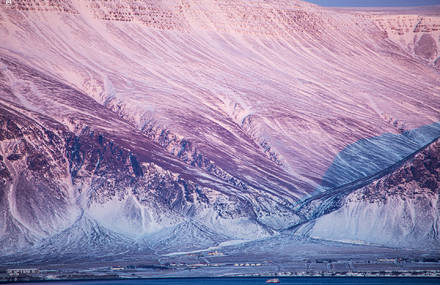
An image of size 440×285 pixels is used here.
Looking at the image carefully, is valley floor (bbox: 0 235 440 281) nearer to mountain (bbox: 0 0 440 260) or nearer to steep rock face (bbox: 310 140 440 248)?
steep rock face (bbox: 310 140 440 248)

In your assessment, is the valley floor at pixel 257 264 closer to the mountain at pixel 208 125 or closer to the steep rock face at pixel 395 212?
the steep rock face at pixel 395 212

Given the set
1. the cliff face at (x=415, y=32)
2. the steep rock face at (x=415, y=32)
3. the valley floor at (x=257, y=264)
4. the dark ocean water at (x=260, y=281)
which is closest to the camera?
the dark ocean water at (x=260, y=281)

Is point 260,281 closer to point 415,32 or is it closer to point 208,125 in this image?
point 208,125

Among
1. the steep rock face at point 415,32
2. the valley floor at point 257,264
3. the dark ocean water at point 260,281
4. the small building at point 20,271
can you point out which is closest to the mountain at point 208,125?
the steep rock face at point 415,32

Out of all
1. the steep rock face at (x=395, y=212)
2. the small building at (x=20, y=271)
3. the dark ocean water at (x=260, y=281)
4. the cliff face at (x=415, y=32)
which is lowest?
the small building at (x=20, y=271)

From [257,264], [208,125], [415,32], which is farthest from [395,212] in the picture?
[415,32]
